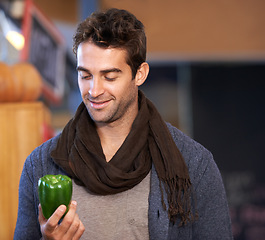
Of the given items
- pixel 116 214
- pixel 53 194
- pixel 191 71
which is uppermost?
pixel 191 71

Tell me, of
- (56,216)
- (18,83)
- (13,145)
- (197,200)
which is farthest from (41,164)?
(18,83)

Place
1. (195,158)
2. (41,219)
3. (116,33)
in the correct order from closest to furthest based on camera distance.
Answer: (41,219) → (116,33) → (195,158)

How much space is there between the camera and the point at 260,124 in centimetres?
501

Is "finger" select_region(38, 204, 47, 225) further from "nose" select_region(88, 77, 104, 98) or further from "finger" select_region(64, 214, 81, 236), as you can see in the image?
"nose" select_region(88, 77, 104, 98)

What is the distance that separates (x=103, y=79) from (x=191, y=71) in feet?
10.2

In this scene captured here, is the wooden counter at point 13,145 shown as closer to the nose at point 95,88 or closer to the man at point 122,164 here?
the man at point 122,164

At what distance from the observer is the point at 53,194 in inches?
70.2

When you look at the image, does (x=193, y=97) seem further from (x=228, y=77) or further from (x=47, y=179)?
(x=47, y=179)

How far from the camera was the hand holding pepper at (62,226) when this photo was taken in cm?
170

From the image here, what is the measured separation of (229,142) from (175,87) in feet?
2.61

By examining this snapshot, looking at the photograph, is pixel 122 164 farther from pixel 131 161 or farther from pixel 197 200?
pixel 197 200

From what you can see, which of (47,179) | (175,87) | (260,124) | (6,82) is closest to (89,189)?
(47,179)

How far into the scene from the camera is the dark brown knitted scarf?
1.96 metres

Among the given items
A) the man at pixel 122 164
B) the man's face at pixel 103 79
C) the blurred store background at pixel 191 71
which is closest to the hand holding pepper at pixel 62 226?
the man at pixel 122 164
